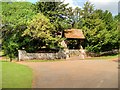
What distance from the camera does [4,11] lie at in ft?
131

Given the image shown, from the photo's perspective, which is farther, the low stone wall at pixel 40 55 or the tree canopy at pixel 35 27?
the tree canopy at pixel 35 27

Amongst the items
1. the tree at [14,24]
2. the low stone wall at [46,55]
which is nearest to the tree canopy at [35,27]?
the tree at [14,24]

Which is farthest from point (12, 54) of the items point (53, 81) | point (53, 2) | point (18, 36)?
point (53, 81)

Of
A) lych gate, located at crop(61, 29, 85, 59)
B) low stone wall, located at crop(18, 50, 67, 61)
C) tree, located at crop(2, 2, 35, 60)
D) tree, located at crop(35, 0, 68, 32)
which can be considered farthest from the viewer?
lych gate, located at crop(61, 29, 85, 59)

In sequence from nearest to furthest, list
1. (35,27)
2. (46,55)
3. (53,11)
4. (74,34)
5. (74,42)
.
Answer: (35,27)
(46,55)
(53,11)
(74,34)
(74,42)

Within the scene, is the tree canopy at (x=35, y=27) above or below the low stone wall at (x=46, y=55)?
above

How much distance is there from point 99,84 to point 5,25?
85.0 ft

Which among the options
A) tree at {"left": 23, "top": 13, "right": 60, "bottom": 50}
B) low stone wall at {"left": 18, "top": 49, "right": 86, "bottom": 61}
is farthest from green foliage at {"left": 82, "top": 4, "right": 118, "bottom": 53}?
tree at {"left": 23, "top": 13, "right": 60, "bottom": 50}

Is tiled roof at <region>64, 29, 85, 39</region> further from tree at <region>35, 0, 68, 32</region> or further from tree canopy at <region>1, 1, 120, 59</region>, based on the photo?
tree at <region>35, 0, 68, 32</region>

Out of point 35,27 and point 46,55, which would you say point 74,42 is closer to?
point 46,55

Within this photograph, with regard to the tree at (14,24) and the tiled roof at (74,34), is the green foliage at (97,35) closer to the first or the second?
the tiled roof at (74,34)

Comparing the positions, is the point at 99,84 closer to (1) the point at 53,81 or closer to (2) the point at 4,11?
(1) the point at 53,81

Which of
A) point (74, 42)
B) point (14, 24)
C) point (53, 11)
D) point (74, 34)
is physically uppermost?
point (53, 11)

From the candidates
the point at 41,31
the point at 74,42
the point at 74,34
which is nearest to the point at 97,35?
the point at 74,34
